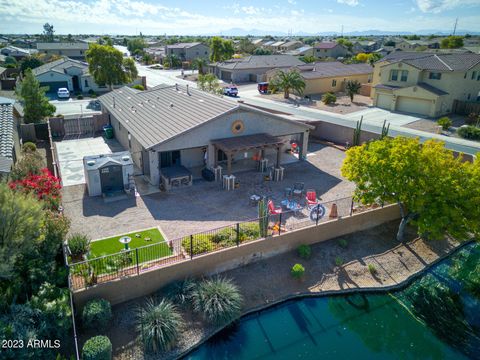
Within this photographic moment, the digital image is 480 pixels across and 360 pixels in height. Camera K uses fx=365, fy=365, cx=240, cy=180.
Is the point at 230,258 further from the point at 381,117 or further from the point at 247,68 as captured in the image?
the point at 247,68

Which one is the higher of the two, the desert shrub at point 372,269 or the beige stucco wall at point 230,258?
the beige stucco wall at point 230,258

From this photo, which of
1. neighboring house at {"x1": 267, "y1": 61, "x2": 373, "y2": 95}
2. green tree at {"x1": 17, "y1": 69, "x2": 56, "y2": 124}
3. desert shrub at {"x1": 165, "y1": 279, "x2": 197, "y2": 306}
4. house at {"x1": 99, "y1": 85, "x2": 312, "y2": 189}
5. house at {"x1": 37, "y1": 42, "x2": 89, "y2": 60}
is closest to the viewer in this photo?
desert shrub at {"x1": 165, "y1": 279, "x2": 197, "y2": 306}

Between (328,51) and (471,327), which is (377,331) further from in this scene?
(328,51)

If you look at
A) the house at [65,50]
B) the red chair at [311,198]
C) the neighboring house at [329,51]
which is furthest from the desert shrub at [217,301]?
the neighboring house at [329,51]

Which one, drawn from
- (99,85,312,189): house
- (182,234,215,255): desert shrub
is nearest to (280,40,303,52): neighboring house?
(99,85,312,189): house

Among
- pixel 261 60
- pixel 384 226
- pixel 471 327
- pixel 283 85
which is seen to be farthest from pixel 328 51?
pixel 471 327

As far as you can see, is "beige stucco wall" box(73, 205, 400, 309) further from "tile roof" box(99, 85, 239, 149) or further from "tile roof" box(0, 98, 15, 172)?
"tile roof" box(99, 85, 239, 149)

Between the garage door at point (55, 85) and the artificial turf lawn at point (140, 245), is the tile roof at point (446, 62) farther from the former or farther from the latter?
the garage door at point (55, 85)
